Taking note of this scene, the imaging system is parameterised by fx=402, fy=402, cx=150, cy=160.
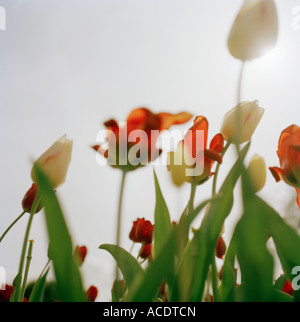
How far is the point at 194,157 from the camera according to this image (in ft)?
1.45

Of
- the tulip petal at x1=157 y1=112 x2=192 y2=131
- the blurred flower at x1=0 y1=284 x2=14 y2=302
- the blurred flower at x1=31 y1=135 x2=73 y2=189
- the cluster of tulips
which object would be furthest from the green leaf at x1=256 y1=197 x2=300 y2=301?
the blurred flower at x1=0 y1=284 x2=14 y2=302

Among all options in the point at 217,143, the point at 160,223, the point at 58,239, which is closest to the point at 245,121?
the point at 217,143

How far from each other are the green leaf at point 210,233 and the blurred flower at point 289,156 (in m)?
0.10

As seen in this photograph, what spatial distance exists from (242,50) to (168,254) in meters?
0.26

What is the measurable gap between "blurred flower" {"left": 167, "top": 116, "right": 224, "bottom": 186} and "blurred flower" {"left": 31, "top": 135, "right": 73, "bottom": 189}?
127mm

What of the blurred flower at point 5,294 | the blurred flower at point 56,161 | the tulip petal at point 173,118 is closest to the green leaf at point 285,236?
the tulip petal at point 173,118

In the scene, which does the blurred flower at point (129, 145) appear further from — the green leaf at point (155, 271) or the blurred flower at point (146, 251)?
the blurred flower at point (146, 251)

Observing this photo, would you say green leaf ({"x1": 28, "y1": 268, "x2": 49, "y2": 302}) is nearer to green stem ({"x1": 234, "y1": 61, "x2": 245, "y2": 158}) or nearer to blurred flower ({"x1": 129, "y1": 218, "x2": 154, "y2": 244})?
blurred flower ({"x1": 129, "y1": 218, "x2": 154, "y2": 244})

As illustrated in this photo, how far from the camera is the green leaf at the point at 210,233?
343 millimetres

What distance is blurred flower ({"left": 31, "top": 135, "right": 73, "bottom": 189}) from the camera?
468mm

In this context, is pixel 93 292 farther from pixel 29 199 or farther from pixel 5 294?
pixel 29 199

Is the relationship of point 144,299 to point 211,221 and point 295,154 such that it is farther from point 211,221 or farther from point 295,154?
point 295,154

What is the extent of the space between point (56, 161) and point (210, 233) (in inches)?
8.5

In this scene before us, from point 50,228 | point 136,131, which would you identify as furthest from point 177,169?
point 50,228
